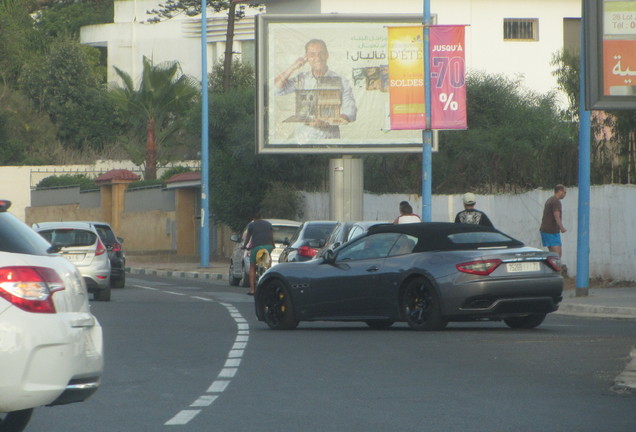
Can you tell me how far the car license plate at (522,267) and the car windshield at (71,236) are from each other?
11.6m

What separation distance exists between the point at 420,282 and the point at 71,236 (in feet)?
37.2

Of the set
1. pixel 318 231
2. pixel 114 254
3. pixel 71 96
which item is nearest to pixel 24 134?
pixel 71 96

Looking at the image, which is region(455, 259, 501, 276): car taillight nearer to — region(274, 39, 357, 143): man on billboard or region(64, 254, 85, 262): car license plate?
region(64, 254, 85, 262): car license plate

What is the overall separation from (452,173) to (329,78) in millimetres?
4446

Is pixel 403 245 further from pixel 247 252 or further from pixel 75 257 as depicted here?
pixel 247 252

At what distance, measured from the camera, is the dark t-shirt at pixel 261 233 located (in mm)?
25547

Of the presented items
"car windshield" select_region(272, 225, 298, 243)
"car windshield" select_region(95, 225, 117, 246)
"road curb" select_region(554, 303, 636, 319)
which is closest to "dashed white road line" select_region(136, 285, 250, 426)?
"road curb" select_region(554, 303, 636, 319)

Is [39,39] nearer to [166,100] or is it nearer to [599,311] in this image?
[166,100]

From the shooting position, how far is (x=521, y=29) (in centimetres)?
5412

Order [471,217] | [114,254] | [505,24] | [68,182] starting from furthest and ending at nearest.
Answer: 1. [68,182]
2. [505,24]
3. [114,254]
4. [471,217]

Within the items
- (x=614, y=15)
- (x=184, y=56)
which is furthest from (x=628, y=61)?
(x=184, y=56)

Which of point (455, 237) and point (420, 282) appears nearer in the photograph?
point (420, 282)

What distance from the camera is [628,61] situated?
18.9m

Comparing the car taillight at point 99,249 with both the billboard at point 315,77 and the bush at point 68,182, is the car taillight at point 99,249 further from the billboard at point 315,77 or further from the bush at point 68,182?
the bush at point 68,182
